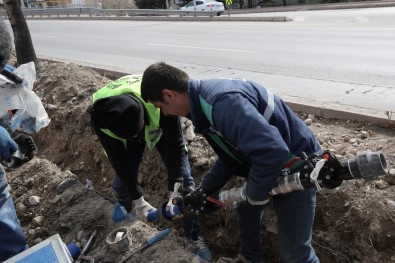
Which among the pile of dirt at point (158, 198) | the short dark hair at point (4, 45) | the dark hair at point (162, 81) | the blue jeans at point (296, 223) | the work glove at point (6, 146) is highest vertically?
the short dark hair at point (4, 45)

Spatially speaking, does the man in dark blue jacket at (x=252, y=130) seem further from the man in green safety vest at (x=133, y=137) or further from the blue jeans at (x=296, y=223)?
the man in green safety vest at (x=133, y=137)

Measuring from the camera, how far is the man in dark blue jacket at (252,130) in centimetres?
184

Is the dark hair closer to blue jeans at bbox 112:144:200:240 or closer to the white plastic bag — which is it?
blue jeans at bbox 112:144:200:240

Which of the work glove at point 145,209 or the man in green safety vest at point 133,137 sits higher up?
the man in green safety vest at point 133,137

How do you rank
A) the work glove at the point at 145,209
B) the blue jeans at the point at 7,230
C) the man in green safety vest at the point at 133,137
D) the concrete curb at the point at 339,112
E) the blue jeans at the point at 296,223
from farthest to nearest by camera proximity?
the concrete curb at the point at 339,112
the work glove at the point at 145,209
the blue jeans at the point at 7,230
the man in green safety vest at the point at 133,137
the blue jeans at the point at 296,223

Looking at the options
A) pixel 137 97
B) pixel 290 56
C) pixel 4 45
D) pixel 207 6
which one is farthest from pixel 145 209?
pixel 207 6

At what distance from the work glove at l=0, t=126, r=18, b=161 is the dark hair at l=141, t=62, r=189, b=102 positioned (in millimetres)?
1266

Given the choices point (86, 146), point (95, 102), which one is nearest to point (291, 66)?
point (86, 146)

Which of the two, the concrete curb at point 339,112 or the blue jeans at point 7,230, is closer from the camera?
the blue jeans at point 7,230

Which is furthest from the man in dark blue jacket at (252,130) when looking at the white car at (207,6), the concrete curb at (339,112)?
the white car at (207,6)

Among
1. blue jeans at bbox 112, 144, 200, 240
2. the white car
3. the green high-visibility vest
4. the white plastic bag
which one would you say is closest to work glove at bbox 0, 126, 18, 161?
the white plastic bag

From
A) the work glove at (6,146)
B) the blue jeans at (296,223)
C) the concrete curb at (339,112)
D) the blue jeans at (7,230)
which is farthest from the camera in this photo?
the concrete curb at (339,112)

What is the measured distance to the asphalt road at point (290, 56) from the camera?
5.61 m

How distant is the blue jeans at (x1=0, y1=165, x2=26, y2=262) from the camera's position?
2635mm
